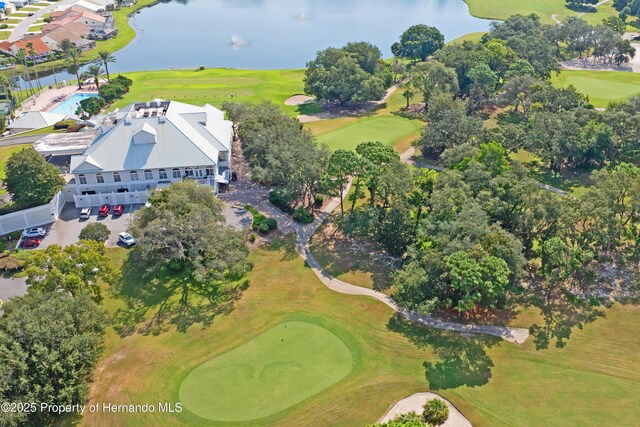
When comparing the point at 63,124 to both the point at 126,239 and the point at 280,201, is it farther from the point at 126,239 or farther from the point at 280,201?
the point at 280,201

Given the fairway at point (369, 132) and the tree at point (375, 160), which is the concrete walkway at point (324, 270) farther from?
the fairway at point (369, 132)

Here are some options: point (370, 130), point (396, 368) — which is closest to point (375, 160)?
point (396, 368)

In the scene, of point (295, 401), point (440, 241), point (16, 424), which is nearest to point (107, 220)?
point (16, 424)

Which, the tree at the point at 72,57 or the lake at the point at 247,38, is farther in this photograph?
the lake at the point at 247,38

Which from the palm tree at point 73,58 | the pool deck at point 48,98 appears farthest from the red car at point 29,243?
the palm tree at point 73,58

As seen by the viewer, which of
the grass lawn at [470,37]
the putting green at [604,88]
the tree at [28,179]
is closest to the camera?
the tree at [28,179]

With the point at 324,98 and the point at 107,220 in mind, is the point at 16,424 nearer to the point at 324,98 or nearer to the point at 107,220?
the point at 107,220

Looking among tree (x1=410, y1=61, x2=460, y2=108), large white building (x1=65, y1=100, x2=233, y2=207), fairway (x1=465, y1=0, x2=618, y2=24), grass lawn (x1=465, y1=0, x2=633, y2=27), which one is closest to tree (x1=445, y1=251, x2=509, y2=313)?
large white building (x1=65, y1=100, x2=233, y2=207)
